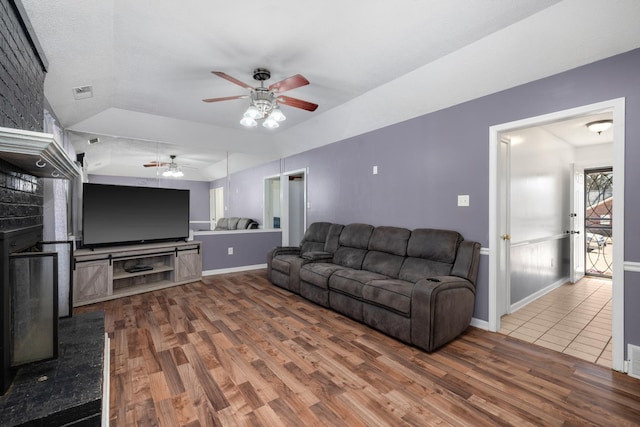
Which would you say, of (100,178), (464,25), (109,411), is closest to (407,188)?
(464,25)

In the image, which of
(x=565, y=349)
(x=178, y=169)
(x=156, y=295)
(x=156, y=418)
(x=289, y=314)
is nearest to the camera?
(x=156, y=418)

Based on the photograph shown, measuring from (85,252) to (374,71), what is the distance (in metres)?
4.31

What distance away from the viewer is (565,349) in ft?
8.41

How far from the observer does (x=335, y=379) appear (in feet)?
6.82

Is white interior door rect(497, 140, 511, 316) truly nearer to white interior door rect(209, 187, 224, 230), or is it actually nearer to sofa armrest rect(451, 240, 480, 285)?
sofa armrest rect(451, 240, 480, 285)

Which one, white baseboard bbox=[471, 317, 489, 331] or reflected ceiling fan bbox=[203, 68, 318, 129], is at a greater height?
reflected ceiling fan bbox=[203, 68, 318, 129]

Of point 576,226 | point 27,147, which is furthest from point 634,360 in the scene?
point 27,147

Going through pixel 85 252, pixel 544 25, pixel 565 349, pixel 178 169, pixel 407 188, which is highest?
pixel 544 25

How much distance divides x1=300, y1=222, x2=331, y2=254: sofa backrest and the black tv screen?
6.70 feet

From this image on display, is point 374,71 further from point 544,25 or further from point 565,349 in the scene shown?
point 565,349

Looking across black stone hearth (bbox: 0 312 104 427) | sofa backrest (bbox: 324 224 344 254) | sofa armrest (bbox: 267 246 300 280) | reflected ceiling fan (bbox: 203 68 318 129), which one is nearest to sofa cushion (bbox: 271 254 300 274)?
sofa armrest (bbox: 267 246 300 280)

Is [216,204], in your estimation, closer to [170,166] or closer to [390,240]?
[170,166]

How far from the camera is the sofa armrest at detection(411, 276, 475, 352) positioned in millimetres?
2438

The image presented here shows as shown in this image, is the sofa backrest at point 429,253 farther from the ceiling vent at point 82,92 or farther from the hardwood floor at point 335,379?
the ceiling vent at point 82,92
